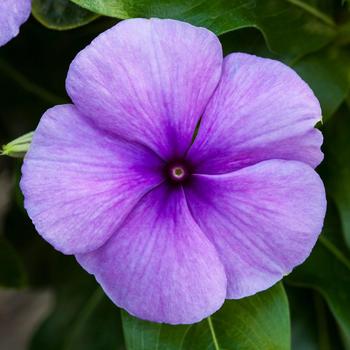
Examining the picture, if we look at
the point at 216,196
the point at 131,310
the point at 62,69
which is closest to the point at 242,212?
the point at 216,196

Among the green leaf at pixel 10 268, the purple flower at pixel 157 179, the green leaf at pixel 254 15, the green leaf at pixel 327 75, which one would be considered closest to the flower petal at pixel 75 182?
the purple flower at pixel 157 179

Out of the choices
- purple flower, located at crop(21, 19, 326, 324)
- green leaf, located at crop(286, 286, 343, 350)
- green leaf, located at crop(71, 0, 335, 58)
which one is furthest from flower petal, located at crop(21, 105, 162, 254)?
green leaf, located at crop(286, 286, 343, 350)

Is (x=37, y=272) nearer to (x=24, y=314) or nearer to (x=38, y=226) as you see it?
(x=24, y=314)

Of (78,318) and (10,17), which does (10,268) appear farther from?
(10,17)

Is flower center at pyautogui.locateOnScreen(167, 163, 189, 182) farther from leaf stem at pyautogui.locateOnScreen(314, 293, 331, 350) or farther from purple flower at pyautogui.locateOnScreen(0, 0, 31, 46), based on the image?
leaf stem at pyautogui.locateOnScreen(314, 293, 331, 350)

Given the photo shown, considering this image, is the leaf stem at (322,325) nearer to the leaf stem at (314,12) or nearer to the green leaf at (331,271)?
the green leaf at (331,271)

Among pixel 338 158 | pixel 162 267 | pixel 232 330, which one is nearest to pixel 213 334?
pixel 232 330
